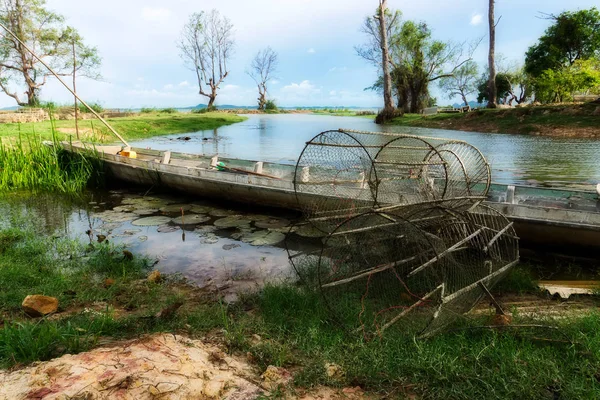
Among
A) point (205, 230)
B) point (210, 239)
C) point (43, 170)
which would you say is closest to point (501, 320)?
point (210, 239)

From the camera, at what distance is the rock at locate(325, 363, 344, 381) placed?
7.50 ft

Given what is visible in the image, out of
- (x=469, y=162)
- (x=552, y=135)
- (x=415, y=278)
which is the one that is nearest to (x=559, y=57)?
(x=552, y=135)

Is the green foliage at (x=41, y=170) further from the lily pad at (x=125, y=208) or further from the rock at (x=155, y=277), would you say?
the rock at (x=155, y=277)

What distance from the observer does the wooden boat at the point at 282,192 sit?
4.27 m

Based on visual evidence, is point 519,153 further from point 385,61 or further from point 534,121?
point 385,61

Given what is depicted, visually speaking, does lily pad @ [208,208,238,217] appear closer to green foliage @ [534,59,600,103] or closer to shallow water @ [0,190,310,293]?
shallow water @ [0,190,310,293]

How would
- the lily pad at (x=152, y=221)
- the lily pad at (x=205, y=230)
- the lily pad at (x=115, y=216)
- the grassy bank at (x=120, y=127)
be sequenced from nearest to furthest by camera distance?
the lily pad at (x=205, y=230) < the lily pad at (x=152, y=221) < the lily pad at (x=115, y=216) < the grassy bank at (x=120, y=127)

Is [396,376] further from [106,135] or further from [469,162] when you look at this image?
[106,135]

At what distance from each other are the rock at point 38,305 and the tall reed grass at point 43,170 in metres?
5.93

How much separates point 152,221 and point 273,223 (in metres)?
1.96

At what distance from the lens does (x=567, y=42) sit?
2352 cm

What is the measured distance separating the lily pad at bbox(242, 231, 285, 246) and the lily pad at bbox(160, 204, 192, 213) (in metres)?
1.96

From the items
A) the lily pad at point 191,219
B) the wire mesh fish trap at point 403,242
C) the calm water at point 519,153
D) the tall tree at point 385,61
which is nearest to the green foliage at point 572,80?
the calm water at point 519,153

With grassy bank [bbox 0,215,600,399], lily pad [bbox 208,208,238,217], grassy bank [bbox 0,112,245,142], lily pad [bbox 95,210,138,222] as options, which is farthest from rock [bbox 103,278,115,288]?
grassy bank [bbox 0,112,245,142]
